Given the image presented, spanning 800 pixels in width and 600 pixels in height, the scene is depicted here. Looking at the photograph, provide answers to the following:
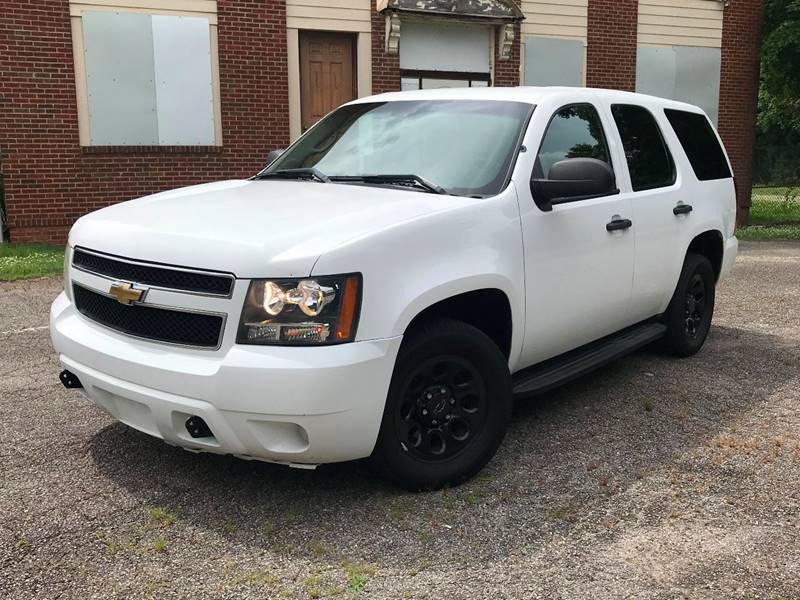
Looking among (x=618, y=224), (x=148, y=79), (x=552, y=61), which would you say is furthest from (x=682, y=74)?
(x=618, y=224)

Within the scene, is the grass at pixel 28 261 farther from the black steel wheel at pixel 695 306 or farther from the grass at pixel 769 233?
the grass at pixel 769 233

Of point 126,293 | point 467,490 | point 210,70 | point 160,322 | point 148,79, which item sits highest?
point 210,70

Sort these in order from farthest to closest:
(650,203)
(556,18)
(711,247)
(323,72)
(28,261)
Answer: (556,18) → (323,72) → (28,261) → (711,247) → (650,203)

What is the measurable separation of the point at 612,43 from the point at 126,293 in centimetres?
1417

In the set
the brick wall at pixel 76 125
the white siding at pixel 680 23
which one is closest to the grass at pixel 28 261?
the brick wall at pixel 76 125

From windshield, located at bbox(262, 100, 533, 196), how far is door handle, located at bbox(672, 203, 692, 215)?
1506mm

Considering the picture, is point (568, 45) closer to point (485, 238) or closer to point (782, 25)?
point (782, 25)

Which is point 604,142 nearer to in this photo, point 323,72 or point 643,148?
point 643,148

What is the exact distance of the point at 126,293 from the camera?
3328mm

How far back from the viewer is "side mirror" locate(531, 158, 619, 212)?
392 centimetres

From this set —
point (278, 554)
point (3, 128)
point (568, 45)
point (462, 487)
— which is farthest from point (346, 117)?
point (568, 45)

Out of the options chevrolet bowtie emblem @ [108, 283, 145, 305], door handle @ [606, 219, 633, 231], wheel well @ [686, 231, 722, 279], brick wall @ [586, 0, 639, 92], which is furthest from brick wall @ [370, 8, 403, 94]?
chevrolet bowtie emblem @ [108, 283, 145, 305]

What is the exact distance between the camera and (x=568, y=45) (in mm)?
15188

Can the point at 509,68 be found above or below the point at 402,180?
above
